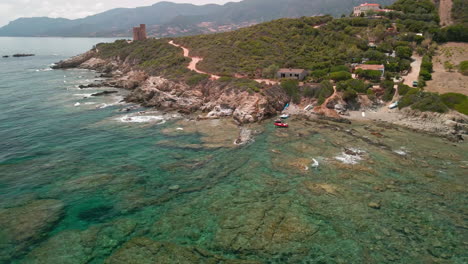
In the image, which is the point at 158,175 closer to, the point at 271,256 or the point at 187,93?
the point at 271,256

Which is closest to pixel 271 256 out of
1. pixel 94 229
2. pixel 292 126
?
pixel 94 229

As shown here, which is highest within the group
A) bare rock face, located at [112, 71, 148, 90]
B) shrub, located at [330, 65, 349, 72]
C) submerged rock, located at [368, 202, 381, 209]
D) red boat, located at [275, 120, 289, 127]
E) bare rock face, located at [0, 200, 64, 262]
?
shrub, located at [330, 65, 349, 72]

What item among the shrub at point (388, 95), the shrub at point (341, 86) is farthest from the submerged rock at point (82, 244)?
the shrub at point (388, 95)

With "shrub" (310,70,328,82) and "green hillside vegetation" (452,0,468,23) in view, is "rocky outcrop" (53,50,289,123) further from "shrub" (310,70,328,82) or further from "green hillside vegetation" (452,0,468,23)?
"green hillside vegetation" (452,0,468,23)

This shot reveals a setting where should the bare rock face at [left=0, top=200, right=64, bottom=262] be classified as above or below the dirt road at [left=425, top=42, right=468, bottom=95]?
below

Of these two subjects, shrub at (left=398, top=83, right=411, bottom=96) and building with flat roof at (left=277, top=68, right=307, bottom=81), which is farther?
building with flat roof at (left=277, top=68, right=307, bottom=81)

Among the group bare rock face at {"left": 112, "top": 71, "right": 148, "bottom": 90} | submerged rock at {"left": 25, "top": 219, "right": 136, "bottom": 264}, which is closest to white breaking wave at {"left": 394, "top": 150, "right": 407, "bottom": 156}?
submerged rock at {"left": 25, "top": 219, "right": 136, "bottom": 264}

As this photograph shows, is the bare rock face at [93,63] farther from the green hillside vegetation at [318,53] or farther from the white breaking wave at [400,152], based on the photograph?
the white breaking wave at [400,152]
